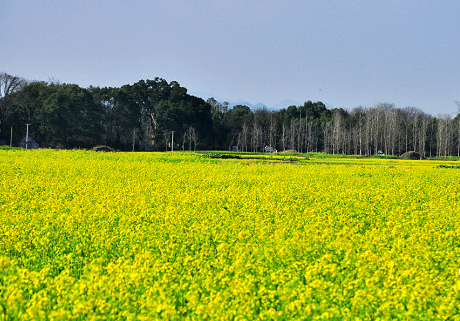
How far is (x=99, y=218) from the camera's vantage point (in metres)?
11.5

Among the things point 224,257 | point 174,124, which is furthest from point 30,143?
point 224,257

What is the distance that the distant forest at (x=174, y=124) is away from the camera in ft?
245

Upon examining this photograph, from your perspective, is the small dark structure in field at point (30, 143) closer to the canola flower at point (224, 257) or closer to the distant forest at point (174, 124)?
the distant forest at point (174, 124)

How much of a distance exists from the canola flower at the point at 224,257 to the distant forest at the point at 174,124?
6282 cm

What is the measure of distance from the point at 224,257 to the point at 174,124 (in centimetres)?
7681

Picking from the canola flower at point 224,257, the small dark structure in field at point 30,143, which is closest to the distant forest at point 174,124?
the small dark structure in field at point 30,143

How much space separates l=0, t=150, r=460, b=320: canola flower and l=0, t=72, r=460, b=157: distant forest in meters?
62.8

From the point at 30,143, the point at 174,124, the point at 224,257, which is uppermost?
the point at 174,124

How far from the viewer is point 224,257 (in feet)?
26.8

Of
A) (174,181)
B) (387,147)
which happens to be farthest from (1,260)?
(387,147)

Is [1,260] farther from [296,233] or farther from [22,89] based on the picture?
[22,89]

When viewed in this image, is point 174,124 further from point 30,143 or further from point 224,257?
point 224,257

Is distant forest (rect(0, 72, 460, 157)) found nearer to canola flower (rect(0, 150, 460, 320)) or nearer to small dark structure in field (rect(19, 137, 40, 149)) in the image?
small dark structure in field (rect(19, 137, 40, 149))

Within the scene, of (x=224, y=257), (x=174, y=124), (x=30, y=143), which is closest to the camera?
(x=224, y=257)
